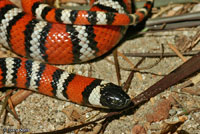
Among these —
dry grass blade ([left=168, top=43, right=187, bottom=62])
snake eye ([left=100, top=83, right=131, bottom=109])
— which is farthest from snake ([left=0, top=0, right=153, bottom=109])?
dry grass blade ([left=168, top=43, right=187, bottom=62])

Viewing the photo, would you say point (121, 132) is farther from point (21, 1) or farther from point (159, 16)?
point (21, 1)

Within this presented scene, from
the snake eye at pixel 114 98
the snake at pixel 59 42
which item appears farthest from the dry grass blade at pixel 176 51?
the snake eye at pixel 114 98

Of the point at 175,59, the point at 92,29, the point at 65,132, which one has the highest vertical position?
the point at 92,29

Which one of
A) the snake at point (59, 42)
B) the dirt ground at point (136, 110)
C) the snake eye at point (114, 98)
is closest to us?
the snake eye at point (114, 98)

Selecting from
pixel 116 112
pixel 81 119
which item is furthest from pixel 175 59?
pixel 81 119

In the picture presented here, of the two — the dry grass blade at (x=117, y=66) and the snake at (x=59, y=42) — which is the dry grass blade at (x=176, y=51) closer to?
the snake at (x=59, y=42)

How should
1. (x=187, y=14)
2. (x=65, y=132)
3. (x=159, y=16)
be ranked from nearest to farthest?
(x=65, y=132) < (x=187, y=14) < (x=159, y=16)
